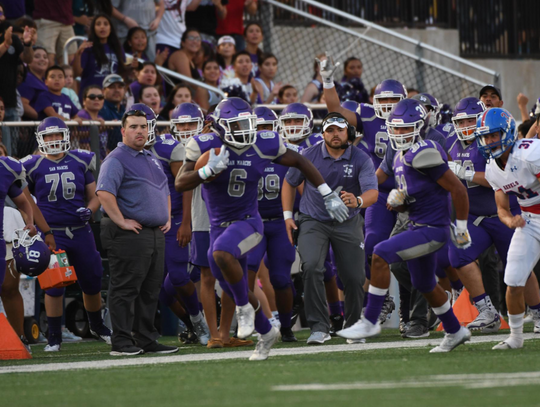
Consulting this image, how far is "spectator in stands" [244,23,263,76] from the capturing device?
571 inches

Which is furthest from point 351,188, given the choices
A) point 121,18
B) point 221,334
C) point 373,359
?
point 121,18

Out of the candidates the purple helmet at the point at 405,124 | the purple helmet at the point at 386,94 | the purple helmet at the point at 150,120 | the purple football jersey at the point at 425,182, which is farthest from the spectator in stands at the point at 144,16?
the purple football jersey at the point at 425,182

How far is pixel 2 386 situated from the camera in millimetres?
6145

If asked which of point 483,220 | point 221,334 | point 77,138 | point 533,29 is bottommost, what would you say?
point 221,334

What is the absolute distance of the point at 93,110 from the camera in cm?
1148

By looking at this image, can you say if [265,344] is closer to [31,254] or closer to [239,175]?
[239,175]

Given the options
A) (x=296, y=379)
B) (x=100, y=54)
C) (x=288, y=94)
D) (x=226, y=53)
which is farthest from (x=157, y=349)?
(x=226, y=53)

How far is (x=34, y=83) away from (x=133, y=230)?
13.8 feet

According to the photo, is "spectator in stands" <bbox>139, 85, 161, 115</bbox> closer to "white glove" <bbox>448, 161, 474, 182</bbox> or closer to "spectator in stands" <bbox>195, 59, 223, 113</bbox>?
"spectator in stands" <bbox>195, 59, 223, 113</bbox>

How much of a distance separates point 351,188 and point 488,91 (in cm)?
244

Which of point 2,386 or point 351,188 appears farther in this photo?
point 351,188

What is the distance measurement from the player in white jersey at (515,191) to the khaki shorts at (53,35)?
7.14 m

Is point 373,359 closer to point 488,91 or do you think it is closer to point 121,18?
point 488,91

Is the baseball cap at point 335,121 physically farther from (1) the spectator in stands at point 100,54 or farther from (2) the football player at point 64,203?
(1) the spectator in stands at point 100,54
